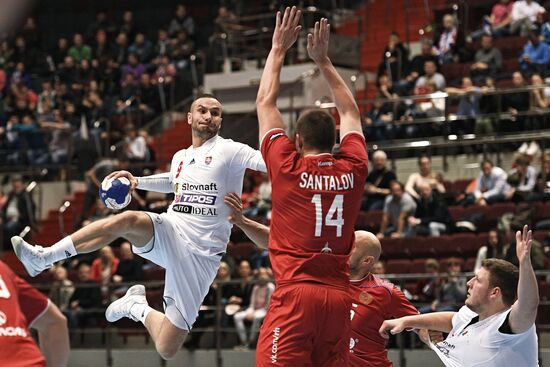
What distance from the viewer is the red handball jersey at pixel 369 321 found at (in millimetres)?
8273

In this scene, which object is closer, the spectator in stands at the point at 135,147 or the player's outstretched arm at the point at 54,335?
the player's outstretched arm at the point at 54,335

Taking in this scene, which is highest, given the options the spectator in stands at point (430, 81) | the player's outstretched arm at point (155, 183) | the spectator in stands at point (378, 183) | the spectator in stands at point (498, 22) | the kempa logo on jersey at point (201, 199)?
the spectator in stands at point (498, 22)

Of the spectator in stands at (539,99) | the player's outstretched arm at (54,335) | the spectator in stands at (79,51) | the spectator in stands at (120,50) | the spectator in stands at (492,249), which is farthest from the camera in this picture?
the spectator in stands at (79,51)

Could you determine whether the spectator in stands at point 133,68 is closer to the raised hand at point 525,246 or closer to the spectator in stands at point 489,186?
the spectator in stands at point 489,186

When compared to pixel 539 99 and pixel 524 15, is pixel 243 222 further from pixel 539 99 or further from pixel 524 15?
pixel 524 15

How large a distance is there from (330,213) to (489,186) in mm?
11261

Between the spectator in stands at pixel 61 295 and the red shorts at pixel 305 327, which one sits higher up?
the red shorts at pixel 305 327

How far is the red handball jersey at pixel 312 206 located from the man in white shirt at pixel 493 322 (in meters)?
1.00

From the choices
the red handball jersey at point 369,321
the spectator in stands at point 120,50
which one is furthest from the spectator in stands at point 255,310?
the spectator in stands at point 120,50

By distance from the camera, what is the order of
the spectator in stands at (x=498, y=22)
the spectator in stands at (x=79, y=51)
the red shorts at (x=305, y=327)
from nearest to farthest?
the red shorts at (x=305, y=327) < the spectator in stands at (x=498, y=22) < the spectator in stands at (x=79, y=51)

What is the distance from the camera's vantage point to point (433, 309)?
47.7ft

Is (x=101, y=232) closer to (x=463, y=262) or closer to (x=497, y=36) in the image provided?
(x=463, y=262)

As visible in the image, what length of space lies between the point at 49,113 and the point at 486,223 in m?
11.6

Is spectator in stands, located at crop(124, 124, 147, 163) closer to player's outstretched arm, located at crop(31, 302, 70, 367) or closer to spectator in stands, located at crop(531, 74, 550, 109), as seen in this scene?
spectator in stands, located at crop(531, 74, 550, 109)
